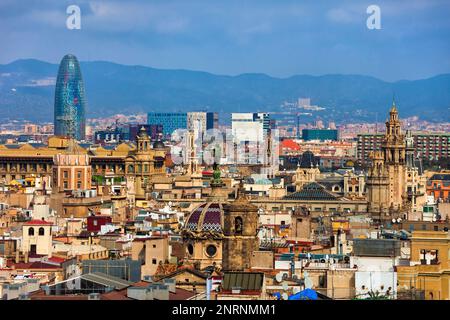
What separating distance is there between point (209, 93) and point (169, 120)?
16604 mm

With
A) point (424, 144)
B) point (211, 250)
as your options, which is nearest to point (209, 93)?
point (424, 144)

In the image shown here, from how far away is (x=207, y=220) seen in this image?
37312 millimetres

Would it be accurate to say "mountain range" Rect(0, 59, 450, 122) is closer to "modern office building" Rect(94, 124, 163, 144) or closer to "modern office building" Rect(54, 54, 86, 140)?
"modern office building" Rect(54, 54, 86, 140)

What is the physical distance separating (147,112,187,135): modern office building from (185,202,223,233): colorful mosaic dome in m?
124

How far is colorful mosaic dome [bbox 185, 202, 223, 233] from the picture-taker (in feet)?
122

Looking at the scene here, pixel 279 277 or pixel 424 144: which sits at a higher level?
pixel 424 144

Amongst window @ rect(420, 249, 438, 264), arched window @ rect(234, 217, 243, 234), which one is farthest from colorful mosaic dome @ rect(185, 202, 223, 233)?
window @ rect(420, 249, 438, 264)

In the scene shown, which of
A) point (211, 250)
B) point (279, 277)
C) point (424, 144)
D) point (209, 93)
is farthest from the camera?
point (209, 93)

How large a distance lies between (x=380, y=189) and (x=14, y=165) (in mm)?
32062

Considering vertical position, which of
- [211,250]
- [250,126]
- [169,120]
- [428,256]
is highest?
[169,120]

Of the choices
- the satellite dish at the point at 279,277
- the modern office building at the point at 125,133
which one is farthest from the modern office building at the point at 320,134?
the satellite dish at the point at 279,277

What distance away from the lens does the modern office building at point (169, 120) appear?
6422 inches

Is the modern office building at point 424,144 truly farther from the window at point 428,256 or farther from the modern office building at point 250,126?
the window at point 428,256

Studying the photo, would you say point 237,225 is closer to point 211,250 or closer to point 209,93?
point 211,250
